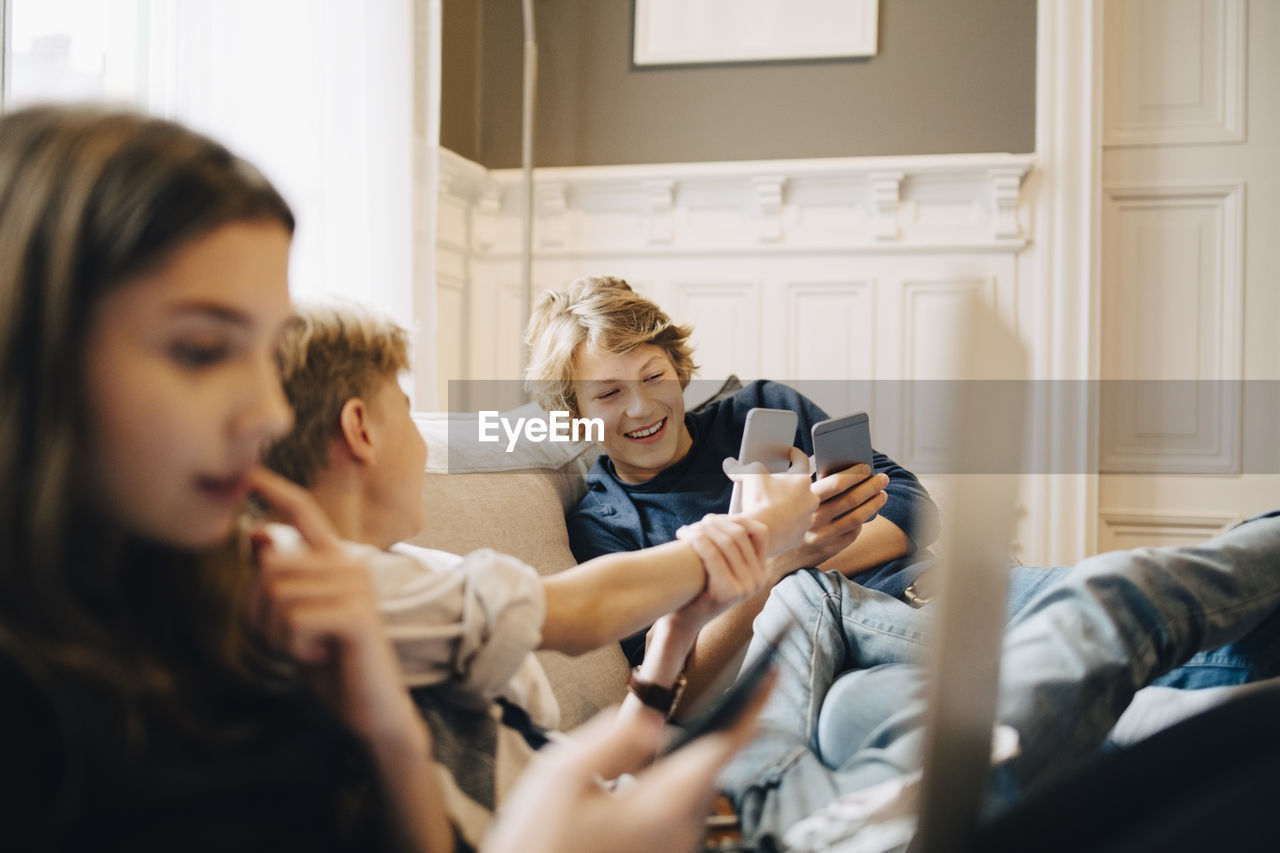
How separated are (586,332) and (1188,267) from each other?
2044 mm

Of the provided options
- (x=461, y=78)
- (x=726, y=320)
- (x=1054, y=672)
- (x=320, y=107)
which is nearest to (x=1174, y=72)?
(x=726, y=320)

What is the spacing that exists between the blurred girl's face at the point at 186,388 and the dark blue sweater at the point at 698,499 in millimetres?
1046

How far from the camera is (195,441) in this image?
0.48 meters

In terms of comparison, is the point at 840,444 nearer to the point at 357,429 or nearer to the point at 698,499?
the point at 698,499

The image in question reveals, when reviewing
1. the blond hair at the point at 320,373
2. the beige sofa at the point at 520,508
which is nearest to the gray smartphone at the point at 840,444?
the beige sofa at the point at 520,508

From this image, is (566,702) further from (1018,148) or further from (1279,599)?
(1018,148)

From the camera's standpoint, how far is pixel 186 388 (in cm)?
47

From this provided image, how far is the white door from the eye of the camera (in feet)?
9.18

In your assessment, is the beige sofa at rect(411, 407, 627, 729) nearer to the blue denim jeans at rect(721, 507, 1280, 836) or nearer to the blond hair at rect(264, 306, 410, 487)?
the blue denim jeans at rect(721, 507, 1280, 836)

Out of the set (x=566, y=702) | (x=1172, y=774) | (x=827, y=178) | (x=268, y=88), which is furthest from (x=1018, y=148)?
(x=1172, y=774)

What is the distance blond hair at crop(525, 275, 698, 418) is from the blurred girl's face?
117 cm

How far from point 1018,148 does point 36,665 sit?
9.55 feet
